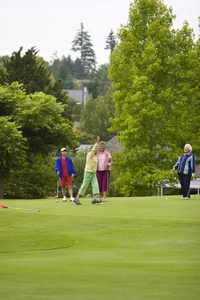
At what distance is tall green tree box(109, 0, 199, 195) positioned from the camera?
114 feet

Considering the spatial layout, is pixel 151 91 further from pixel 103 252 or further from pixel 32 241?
pixel 103 252

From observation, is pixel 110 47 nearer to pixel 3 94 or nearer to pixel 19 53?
pixel 19 53

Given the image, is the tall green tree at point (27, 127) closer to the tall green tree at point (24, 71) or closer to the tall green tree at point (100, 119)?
the tall green tree at point (24, 71)

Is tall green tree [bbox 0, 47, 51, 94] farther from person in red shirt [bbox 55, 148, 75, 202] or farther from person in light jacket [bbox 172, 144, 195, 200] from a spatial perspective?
person in light jacket [bbox 172, 144, 195, 200]

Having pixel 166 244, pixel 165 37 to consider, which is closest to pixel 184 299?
pixel 166 244

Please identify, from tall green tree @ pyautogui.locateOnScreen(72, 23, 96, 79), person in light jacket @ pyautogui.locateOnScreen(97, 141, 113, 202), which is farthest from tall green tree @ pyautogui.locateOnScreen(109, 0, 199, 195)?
tall green tree @ pyautogui.locateOnScreen(72, 23, 96, 79)

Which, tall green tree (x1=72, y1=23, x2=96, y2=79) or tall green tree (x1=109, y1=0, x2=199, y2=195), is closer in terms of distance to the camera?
tall green tree (x1=109, y1=0, x2=199, y2=195)

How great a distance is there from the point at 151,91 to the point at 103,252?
92.3 ft

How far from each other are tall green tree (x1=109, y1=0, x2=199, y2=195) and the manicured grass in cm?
1836

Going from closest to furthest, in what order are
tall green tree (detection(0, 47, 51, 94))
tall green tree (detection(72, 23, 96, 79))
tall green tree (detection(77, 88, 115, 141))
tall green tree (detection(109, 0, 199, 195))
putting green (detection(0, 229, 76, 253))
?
putting green (detection(0, 229, 76, 253)) → tall green tree (detection(109, 0, 199, 195)) → tall green tree (detection(0, 47, 51, 94)) → tall green tree (detection(77, 88, 115, 141)) → tall green tree (detection(72, 23, 96, 79))

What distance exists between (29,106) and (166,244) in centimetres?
2506

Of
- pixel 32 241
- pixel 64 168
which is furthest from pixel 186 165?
pixel 32 241

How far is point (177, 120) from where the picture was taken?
35.5 metres

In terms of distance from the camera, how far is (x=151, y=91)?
1409 inches
